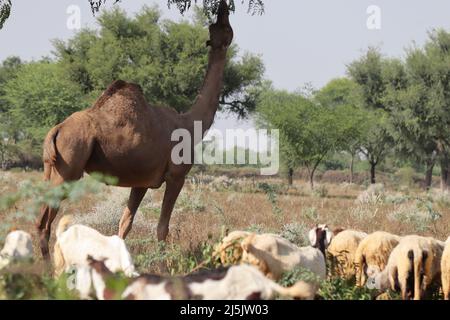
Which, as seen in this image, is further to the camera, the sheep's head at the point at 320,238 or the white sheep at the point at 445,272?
the sheep's head at the point at 320,238

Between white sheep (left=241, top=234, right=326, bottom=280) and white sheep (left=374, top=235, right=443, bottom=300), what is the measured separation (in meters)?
0.87

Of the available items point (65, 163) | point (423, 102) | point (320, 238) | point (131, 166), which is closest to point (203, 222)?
point (131, 166)

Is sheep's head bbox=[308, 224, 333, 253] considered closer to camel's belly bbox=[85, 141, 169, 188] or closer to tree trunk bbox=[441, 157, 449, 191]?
camel's belly bbox=[85, 141, 169, 188]

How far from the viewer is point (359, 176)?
77.7 metres

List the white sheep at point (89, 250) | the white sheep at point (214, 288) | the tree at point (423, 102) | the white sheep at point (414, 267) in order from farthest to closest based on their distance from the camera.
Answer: the tree at point (423, 102)
the white sheep at point (414, 267)
the white sheep at point (89, 250)
the white sheep at point (214, 288)

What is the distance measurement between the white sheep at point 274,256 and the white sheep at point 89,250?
97 cm

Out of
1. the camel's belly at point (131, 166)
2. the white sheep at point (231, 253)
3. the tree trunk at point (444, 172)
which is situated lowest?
the white sheep at point (231, 253)

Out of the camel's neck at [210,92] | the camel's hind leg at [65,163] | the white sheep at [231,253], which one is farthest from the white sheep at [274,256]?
the camel's neck at [210,92]

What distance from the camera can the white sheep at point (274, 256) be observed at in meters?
5.95

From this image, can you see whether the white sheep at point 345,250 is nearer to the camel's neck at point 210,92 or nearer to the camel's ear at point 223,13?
the camel's neck at point 210,92

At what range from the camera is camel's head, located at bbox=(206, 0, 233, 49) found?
1121 centimetres

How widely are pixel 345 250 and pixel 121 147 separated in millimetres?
3074

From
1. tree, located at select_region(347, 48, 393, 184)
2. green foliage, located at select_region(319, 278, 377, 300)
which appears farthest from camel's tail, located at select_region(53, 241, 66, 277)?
tree, located at select_region(347, 48, 393, 184)
